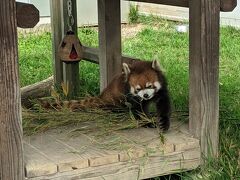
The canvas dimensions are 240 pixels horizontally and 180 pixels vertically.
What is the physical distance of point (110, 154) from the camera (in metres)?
3.64

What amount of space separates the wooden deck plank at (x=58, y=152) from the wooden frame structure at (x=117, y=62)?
0.25 m

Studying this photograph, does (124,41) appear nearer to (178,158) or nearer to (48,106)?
(48,106)

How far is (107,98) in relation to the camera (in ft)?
15.0

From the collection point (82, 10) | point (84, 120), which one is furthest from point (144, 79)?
point (82, 10)

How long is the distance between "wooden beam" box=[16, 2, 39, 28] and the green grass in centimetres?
140

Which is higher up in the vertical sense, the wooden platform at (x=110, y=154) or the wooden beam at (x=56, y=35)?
the wooden beam at (x=56, y=35)

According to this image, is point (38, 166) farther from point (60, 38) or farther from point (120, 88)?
point (60, 38)

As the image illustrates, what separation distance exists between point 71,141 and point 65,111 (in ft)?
1.85

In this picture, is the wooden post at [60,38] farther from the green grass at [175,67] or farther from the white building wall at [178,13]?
the white building wall at [178,13]

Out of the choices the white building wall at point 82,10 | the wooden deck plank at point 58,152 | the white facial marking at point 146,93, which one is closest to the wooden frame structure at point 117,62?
the wooden deck plank at point 58,152

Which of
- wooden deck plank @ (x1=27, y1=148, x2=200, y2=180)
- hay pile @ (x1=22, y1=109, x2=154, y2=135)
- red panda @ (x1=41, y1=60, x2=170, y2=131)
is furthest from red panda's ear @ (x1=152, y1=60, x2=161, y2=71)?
wooden deck plank @ (x1=27, y1=148, x2=200, y2=180)

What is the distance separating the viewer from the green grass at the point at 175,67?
13.4 ft

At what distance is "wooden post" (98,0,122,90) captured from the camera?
5156mm

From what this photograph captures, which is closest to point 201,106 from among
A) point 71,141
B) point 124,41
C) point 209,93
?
point 209,93
